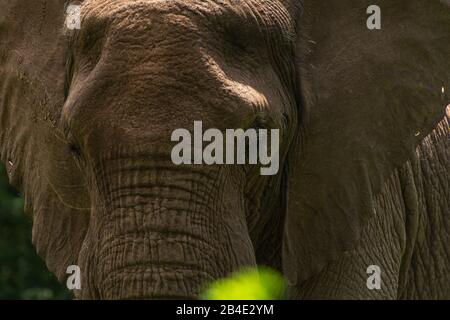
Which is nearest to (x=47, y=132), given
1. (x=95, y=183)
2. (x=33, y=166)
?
(x=33, y=166)

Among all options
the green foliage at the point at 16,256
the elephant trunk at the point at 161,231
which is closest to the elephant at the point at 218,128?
the elephant trunk at the point at 161,231

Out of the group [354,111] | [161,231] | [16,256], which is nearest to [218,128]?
[161,231]

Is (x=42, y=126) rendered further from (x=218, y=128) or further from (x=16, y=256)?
(x=16, y=256)

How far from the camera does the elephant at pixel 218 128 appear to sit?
15.0ft

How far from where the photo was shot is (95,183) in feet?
15.7

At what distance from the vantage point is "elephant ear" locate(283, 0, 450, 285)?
523cm

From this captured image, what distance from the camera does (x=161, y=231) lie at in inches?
179

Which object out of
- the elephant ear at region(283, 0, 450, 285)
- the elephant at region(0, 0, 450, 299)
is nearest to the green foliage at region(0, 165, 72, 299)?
the elephant at region(0, 0, 450, 299)

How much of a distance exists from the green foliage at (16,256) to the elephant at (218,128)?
18.1ft

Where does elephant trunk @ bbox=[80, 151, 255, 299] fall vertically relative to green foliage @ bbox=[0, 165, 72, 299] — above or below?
below

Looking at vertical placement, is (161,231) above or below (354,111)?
below

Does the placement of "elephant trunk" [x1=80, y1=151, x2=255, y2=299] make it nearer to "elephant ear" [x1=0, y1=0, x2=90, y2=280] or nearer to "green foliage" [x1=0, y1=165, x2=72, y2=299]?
"elephant ear" [x1=0, y1=0, x2=90, y2=280]

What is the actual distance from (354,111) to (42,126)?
1093mm

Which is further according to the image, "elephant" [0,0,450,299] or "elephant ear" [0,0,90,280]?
"elephant ear" [0,0,90,280]
